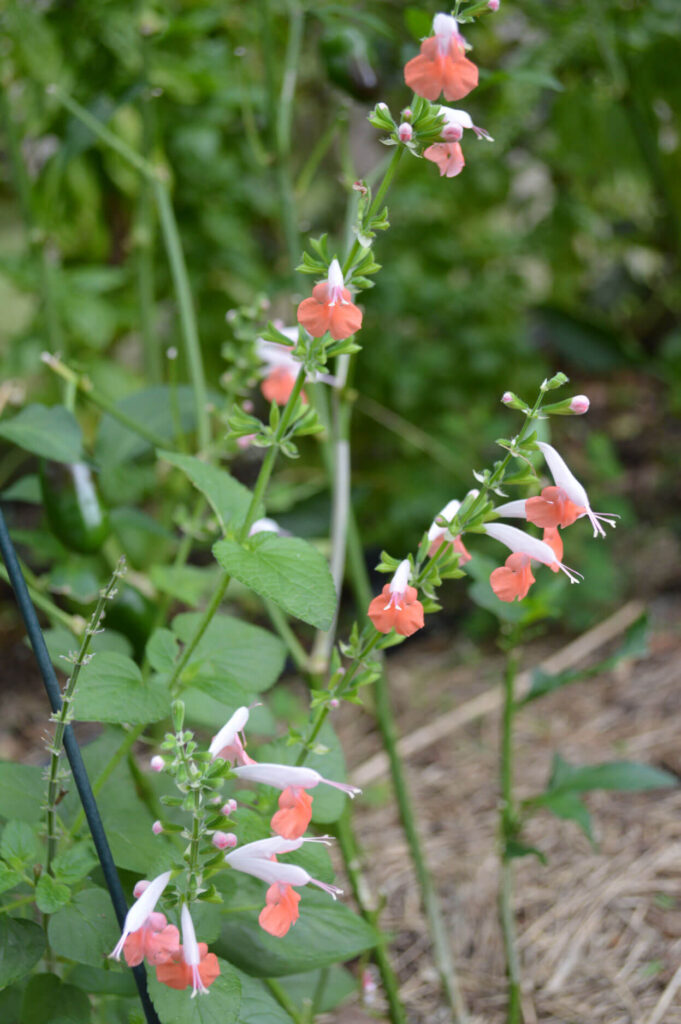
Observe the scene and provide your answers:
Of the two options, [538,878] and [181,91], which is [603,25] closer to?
[181,91]

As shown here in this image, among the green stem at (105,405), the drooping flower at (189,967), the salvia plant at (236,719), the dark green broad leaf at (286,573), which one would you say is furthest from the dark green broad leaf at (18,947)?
the green stem at (105,405)

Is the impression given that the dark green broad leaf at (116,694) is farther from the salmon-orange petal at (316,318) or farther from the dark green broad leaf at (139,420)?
the dark green broad leaf at (139,420)

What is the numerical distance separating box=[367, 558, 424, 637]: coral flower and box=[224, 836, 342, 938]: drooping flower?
0.15 m

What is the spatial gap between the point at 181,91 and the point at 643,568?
1.27 metres

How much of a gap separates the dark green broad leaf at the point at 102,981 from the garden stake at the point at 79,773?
56mm

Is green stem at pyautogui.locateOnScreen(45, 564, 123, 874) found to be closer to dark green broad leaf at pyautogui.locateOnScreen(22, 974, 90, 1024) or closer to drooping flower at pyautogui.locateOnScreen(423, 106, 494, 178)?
dark green broad leaf at pyautogui.locateOnScreen(22, 974, 90, 1024)

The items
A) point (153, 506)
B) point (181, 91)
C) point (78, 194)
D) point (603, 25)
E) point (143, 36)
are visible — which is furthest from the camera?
point (153, 506)

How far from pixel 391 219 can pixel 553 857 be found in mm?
1359

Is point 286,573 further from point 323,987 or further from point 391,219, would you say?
point 391,219

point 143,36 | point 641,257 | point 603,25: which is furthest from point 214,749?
point 641,257

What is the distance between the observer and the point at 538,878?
1.13 meters

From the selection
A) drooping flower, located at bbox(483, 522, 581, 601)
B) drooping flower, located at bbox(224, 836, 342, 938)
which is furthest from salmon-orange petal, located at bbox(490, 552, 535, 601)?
drooping flower, located at bbox(224, 836, 342, 938)

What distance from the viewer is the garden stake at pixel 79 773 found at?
564 mm

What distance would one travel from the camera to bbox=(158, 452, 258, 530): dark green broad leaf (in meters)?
0.66
